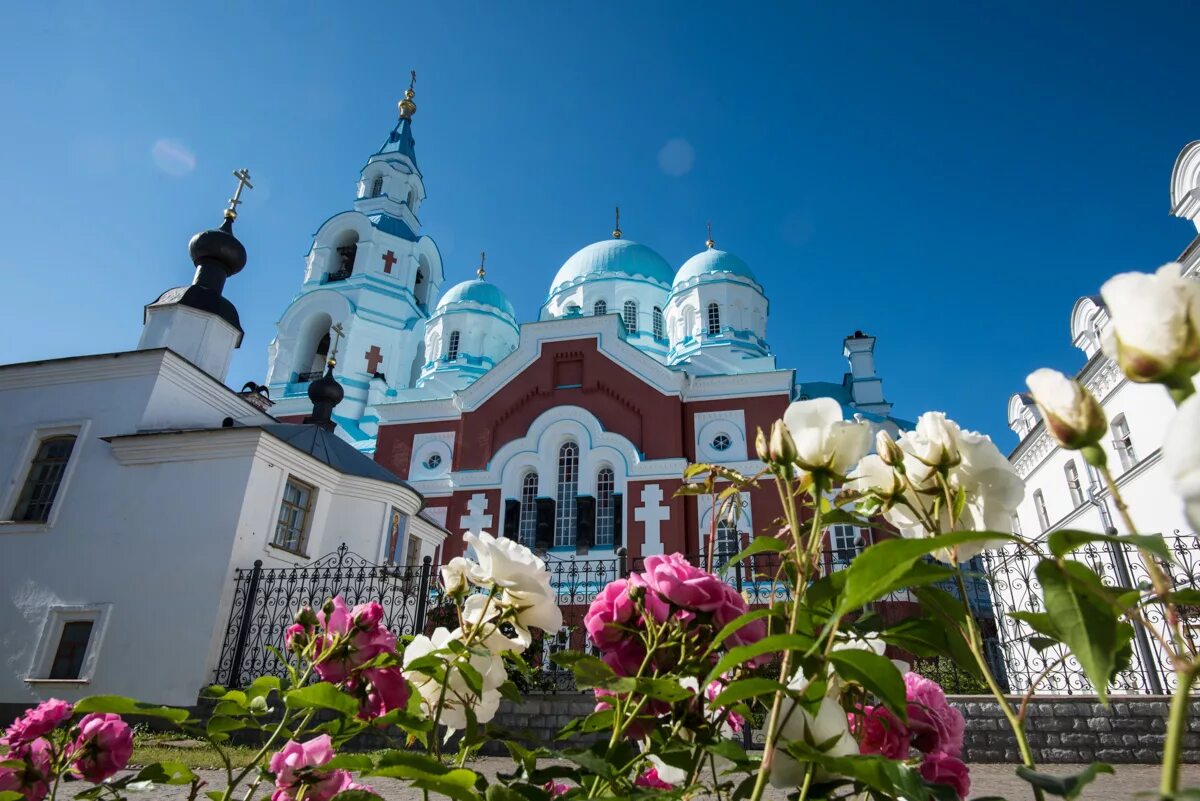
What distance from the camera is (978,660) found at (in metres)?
0.94

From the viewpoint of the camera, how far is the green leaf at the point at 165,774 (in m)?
1.26

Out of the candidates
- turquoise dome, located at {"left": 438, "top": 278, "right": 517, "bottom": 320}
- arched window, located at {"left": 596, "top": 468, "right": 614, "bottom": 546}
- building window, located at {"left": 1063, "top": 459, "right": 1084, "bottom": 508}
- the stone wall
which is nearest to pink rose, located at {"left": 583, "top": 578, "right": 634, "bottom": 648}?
the stone wall

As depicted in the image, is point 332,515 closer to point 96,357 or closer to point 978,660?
point 96,357

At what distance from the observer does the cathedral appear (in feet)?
56.5

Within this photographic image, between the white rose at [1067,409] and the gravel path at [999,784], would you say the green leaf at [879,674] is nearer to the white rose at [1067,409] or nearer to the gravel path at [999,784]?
the white rose at [1067,409]

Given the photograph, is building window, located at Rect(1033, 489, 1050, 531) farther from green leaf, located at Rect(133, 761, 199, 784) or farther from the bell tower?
green leaf, located at Rect(133, 761, 199, 784)

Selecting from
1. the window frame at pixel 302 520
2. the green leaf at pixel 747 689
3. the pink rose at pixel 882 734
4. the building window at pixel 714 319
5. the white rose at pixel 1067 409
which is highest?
the building window at pixel 714 319

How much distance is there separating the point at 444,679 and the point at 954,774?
818mm

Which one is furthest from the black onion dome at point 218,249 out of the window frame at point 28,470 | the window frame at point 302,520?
the window frame at point 302,520

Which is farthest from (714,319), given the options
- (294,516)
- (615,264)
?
(294,516)

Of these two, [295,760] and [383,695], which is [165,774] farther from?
[383,695]

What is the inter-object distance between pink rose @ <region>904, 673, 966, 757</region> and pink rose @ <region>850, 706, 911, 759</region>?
25mm

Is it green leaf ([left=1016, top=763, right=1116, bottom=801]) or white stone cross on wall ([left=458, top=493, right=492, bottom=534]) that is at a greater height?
white stone cross on wall ([left=458, top=493, right=492, bottom=534])

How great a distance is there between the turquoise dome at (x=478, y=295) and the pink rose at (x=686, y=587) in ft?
78.5
